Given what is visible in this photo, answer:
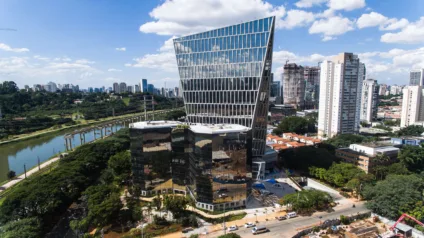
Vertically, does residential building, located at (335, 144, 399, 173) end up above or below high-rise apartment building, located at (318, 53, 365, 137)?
below

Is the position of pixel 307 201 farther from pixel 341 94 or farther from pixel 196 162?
pixel 341 94

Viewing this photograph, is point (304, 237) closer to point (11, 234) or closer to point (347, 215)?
point (347, 215)

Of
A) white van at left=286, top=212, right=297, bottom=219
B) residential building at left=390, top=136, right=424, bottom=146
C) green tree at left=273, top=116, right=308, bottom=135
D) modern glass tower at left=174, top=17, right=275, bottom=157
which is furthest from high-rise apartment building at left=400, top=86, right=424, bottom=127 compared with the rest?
white van at left=286, top=212, right=297, bottom=219

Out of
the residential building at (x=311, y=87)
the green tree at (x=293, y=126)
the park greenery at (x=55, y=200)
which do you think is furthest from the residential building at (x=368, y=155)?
the residential building at (x=311, y=87)

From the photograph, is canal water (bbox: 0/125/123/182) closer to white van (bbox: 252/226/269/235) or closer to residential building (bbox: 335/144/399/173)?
white van (bbox: 252/226/269/235)

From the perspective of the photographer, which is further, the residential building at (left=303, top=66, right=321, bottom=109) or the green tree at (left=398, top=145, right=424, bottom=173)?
the residential building at (left=303, top=66, right=321, bottom=109)

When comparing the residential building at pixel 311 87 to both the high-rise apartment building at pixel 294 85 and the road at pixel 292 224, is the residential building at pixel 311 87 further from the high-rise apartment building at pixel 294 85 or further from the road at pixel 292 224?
the road at pixel 292 224

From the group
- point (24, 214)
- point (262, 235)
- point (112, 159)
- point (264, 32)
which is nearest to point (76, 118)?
point (112, 159)
